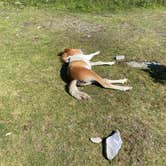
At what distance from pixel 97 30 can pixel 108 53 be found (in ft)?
4.81

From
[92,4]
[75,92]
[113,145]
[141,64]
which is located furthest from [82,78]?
[92,4]

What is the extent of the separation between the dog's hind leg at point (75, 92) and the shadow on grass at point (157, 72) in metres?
1.42

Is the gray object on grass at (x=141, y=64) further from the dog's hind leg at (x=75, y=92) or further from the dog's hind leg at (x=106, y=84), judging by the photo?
the dog's hind leg at (x=75, y=92)

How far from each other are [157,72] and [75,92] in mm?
1737

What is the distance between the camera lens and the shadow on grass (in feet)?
26.7

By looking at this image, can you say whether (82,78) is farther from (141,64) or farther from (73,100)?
(141,64)

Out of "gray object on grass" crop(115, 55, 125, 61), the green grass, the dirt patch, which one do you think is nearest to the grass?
the dirt patch

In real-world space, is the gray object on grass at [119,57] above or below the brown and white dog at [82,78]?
below

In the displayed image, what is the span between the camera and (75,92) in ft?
24.9

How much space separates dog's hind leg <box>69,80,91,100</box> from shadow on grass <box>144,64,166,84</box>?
1421 millimetres

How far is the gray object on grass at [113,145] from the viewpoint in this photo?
6227 millimetres

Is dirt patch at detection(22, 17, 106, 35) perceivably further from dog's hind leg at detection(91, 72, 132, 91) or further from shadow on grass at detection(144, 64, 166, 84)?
dog's hind leg at detection(91, 72, 132, 91)

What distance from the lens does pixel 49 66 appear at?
8.83 meters

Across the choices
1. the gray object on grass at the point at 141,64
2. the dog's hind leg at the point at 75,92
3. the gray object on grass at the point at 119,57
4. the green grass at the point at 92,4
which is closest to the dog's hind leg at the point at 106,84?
the dog's hind leg at the point at 75,92
